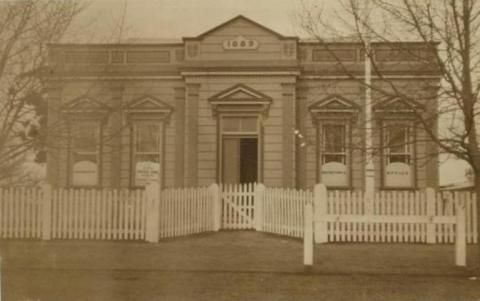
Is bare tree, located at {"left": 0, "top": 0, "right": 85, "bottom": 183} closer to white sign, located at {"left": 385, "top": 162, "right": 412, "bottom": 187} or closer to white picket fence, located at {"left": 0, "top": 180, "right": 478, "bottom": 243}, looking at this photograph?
white picket fence, located at {"left": 0, "top": 180, "right": 478, "bottom": 243}

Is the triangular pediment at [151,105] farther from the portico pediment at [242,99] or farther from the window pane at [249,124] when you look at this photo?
the window pane at [249,124]

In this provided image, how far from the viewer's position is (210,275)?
9.00 meters

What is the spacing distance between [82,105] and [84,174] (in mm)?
5310

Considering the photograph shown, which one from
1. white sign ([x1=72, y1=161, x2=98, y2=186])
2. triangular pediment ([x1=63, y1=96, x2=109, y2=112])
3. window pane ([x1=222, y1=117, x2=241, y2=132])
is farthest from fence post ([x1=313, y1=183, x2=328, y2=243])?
white sign ([x1=72, y1=161, x2=98, y2=186])

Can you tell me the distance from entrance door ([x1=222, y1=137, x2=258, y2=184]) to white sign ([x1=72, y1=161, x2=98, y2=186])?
3582 mm

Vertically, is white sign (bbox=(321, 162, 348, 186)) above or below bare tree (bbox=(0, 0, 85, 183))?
below

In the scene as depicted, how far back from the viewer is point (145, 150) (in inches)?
672

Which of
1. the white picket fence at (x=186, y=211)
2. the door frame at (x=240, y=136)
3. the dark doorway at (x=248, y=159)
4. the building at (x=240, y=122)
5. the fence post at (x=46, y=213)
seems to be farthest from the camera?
the dark doorway at (x=248, y=159)

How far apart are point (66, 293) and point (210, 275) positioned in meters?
2.24

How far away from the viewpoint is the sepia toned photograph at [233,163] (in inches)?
353

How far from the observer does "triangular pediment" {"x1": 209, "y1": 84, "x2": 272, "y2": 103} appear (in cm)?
1659

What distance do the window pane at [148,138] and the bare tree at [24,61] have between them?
243 inches

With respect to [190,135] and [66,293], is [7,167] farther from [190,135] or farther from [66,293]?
[190,135]

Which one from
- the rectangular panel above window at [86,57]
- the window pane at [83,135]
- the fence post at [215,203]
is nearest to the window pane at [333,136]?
the fence post at [215,203]
